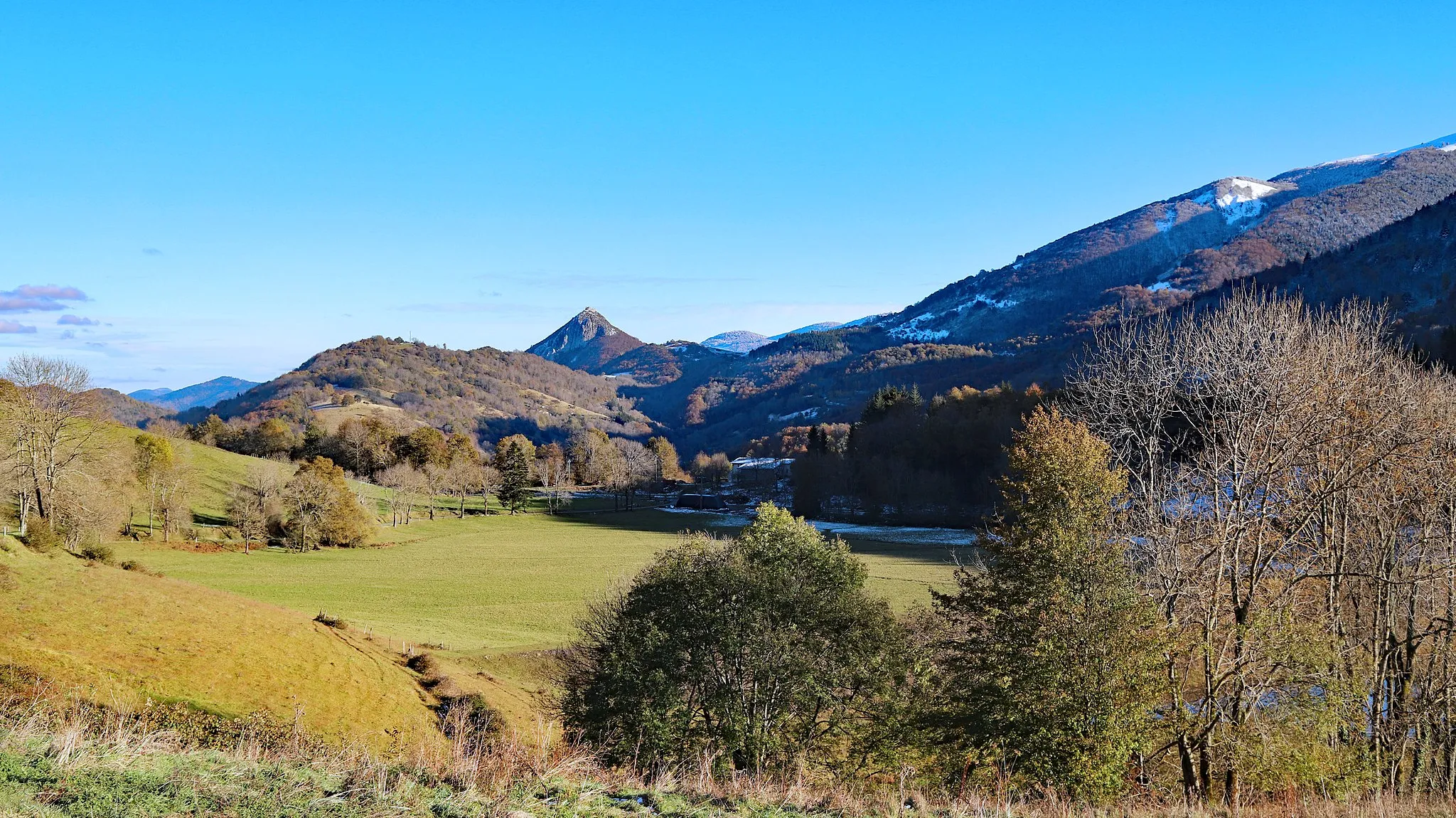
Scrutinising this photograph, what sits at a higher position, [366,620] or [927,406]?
[927,406]

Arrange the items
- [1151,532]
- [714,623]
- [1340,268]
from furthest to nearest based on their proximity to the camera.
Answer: [1340,268]
[714,623]
[1151,532]

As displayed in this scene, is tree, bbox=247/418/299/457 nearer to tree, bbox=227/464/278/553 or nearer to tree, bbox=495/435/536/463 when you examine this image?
tree, bbox=495/435/536/463

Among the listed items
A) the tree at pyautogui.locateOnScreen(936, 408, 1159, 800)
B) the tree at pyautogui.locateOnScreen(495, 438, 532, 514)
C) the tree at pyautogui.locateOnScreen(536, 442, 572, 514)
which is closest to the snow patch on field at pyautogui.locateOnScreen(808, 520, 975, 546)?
the tree at pyautogui.locateOnScreen(495, 438, 532, 514)

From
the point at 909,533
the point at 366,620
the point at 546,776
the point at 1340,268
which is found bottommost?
the point at 909,533

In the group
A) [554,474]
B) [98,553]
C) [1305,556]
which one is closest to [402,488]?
[554,474]

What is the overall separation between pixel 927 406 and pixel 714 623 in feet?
392

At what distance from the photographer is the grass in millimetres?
24031

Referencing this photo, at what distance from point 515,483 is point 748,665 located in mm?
107194

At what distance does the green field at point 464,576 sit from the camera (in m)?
47.4

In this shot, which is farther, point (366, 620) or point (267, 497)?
point (267, 497)

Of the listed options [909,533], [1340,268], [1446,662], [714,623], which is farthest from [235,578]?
[1340,268]

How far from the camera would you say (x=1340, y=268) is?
17325 centimetres

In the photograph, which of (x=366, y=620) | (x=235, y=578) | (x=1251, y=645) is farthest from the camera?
(x=235, y=578)

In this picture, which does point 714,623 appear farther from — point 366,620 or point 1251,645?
point 366,620
